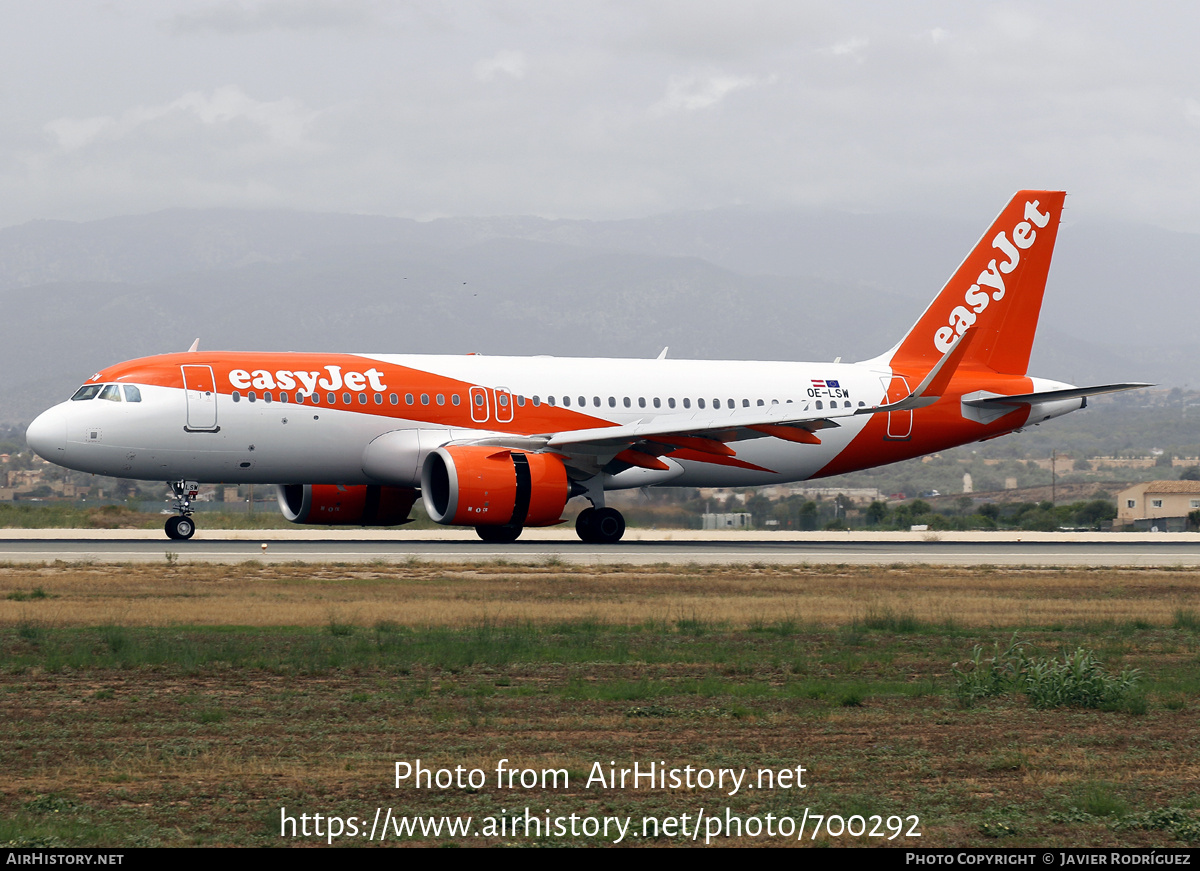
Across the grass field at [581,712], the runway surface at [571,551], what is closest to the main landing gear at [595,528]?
the runway surface at [571,551]

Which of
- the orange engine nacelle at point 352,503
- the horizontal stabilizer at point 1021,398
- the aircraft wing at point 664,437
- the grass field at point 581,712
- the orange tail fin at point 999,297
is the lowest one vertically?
the grass field at point 581,712

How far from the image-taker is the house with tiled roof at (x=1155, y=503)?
6800 cm

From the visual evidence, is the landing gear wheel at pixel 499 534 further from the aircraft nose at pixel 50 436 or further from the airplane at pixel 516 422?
the aircraft nose at pixel 50 436

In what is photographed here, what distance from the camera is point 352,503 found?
35.6m

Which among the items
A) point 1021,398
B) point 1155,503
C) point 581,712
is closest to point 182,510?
point 1021,398

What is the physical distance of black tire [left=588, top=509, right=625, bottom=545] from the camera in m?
34.9

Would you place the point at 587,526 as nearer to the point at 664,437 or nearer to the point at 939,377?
the point at 664,437

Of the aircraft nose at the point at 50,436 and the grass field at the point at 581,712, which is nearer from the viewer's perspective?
the grass field at the point at 581,712

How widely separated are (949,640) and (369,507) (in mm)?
21198

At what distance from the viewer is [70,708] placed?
37.3ft

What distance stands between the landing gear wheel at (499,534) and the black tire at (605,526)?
5.90ft

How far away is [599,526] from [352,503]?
598cm
